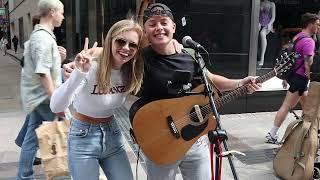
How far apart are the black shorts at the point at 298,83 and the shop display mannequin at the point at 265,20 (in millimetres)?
2721

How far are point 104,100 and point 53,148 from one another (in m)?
1.23

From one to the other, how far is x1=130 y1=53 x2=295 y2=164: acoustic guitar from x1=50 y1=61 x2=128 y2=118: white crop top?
0.19m

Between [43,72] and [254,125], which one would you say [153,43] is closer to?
[43,72]

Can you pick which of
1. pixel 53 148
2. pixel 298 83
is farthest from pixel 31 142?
pixel 298 83

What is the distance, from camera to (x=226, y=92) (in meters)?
3.04

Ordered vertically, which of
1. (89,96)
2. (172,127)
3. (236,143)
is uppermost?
(89,96)

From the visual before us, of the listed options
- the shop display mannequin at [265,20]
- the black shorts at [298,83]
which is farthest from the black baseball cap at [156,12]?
the shop display mannequin at [265,20]

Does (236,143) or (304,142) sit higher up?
(304,142)

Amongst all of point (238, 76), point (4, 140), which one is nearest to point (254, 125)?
point (238, 76)

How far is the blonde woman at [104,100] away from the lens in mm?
2506

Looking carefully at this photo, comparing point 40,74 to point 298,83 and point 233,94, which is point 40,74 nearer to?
point 233,94

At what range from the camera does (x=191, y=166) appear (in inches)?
111

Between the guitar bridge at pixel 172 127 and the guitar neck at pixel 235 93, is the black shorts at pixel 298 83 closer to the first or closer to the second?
the guitar neck at pixel 235 93

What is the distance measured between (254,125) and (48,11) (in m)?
4.17
